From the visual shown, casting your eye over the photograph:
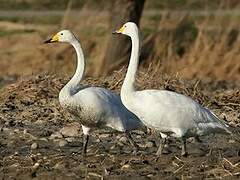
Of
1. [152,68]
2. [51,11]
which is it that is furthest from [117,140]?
[51,11]

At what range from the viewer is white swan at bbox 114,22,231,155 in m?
10.8

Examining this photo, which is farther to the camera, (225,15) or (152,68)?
(225,15)

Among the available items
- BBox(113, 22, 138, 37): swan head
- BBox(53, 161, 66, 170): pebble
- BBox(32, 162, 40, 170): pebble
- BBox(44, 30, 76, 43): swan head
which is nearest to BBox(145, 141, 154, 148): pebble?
BBox(113, 22, 138, 37): swan head

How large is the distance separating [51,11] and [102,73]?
20122mm

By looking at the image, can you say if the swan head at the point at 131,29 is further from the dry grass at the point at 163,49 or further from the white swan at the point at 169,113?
the dry grass at the point at 163,49

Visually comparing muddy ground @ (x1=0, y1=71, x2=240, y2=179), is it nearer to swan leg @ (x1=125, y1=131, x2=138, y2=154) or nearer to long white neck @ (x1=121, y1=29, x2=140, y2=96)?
swan leg @ (x1=125, y1=131, x2=138, y2=154)

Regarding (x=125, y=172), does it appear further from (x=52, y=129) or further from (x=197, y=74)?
(x=197, y=74)

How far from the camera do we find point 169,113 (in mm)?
10906

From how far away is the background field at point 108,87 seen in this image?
10.3 meters

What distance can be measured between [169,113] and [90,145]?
1705 millimetres

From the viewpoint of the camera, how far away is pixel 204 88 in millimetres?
17891

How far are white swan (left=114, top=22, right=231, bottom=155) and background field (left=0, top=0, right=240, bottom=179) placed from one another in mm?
299

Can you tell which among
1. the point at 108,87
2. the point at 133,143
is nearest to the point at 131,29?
the point at 133,143

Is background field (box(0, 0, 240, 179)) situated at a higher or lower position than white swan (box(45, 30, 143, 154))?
lower
